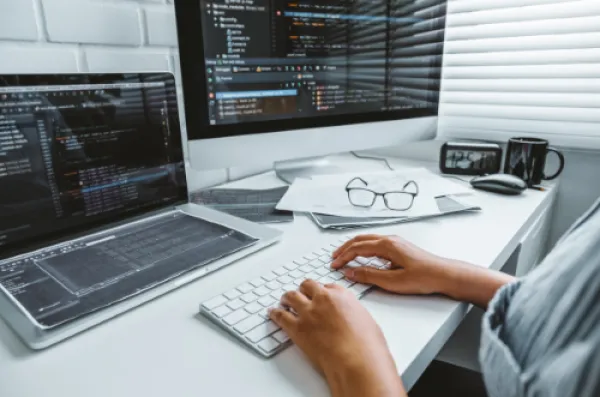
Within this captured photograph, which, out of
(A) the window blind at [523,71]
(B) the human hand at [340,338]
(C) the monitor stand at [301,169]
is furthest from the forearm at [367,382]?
(A) the window blind at [523,71]

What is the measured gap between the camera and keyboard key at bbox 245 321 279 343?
42 centimetres

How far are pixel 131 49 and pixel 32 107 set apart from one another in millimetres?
357

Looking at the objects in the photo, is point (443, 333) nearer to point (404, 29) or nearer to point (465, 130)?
point (404, 29)

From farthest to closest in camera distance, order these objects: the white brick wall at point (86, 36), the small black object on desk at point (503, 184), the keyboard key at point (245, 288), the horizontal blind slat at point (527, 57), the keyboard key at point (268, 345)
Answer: the horizontal blind slat at point (527, 57) → the small black object on desk at point (503, 184) → the white brick wall at point (86, 36) → the keyboard key at point (245, 288) → the keyboard key at point (268, 345)

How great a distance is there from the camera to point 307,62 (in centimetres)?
91

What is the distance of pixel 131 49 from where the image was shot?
34.1 inches

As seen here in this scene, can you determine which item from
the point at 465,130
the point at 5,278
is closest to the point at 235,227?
the point at 5,278

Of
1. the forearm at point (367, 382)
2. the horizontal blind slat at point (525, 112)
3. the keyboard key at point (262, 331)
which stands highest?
the horizontal blind slat at point (525, 112)

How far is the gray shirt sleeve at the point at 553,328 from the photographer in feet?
0.93

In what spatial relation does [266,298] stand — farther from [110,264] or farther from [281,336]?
[110,264]

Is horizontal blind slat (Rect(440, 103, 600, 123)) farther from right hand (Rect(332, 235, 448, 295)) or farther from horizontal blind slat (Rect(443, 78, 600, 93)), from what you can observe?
right hand (Rect(332, 235, 448, 295))

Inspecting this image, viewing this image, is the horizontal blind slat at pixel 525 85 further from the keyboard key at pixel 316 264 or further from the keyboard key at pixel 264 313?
the keyboard key at pixel 264 313

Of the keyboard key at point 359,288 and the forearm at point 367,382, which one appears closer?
the forearm at point 367,382

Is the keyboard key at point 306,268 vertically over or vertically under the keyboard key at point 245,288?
under
